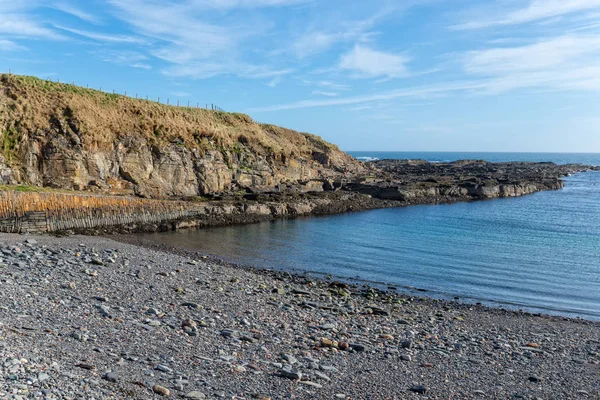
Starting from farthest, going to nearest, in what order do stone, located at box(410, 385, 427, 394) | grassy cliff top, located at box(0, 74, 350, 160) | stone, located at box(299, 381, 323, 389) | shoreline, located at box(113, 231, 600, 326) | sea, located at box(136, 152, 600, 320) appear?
grassy cliff top, located at box(0, 74, 350, 160), sea, located at box(136, 152, 600, 320), shoreline, located at box(113, 231, 600, 326), stone, located at box(410, 385, 427, 394), stone, located at box(299, 381, 323, 389)

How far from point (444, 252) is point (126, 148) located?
1237 inches

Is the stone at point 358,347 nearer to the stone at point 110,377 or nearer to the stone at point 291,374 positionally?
the stone at point 291,374

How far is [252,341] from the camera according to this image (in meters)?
12.9

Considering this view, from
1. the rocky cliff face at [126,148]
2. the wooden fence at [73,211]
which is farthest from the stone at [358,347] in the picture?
the rocky cliff face at [126,148]

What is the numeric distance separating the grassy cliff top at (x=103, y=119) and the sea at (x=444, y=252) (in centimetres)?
1652

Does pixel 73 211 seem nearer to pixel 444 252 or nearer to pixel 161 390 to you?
pixel 444 252

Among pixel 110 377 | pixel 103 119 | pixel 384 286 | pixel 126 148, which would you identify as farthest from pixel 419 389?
pixel 103 119

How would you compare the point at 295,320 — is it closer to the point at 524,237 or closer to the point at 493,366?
the point at 493,366

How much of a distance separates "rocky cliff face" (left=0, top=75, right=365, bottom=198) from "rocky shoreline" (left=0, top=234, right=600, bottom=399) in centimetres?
2337

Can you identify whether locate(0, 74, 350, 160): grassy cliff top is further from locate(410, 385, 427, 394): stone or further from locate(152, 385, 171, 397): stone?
locate(410, 385, 427, 394): stone

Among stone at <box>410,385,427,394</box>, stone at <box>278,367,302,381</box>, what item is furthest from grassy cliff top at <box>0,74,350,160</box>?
stone at <box>410,385,427,394</box>

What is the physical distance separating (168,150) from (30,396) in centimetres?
4480

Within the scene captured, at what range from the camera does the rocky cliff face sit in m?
42.0

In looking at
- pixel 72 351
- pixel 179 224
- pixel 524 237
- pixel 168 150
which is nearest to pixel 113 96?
pixel 168 150
